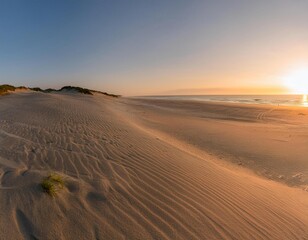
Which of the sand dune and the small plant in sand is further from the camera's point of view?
the small plant in sand

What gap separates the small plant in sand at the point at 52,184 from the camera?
3.63 meters

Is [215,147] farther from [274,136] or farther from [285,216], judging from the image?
[285,216]

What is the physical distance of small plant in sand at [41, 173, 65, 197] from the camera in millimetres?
3635

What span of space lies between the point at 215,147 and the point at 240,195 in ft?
17.3

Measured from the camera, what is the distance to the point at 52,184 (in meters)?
3.79

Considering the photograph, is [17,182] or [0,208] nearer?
[0,208]

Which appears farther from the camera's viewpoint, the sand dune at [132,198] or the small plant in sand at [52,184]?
the small plant in sand at [52,184]

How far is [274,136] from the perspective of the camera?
12031 millimetres

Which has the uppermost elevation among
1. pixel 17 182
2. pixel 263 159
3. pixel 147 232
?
pixel 17 182

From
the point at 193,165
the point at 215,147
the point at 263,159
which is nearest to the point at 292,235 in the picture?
the point at 193,165

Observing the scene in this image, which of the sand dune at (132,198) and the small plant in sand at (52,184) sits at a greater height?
the small plant in sand at (52,184)

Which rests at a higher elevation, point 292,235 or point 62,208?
point 62,208

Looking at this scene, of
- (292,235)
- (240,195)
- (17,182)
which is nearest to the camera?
(292,235)

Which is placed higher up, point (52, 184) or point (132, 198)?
point (52, 184)
